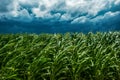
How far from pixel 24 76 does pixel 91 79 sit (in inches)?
65.0

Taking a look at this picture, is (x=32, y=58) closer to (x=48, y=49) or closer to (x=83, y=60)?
(x=48, y=49)

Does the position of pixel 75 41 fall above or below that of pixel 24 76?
above

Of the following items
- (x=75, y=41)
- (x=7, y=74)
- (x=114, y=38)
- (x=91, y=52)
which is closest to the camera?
(x=7, y=74)

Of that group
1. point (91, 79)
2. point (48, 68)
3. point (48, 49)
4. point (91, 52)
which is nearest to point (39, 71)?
point (48, 68)

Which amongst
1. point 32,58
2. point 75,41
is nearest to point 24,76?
point 32,58

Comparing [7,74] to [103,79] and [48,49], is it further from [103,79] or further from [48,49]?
[103,79]

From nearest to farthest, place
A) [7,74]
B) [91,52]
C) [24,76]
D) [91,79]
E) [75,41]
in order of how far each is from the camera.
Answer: [7,74] → [24,76] → [91,79] → [91,52] → [75,41]

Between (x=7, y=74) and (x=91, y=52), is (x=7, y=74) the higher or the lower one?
the lower one

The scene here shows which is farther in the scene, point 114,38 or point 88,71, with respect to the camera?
point 114,38

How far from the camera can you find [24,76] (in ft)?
25.0

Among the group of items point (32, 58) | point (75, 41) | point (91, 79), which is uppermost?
point (75, 41)

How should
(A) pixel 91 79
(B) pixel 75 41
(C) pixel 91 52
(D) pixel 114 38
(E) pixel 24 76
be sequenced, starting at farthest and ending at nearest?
(D) pixel 114 38, (B) pixel 75 41, (C) pixel 91 52, (A) pixel 91 79, (E) pixel 24 76

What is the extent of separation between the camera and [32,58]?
852 cm

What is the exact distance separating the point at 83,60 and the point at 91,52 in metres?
1.55
